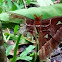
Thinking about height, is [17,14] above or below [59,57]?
above

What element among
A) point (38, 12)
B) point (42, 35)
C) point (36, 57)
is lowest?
point (36, 57)

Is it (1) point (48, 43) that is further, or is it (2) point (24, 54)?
(2) point (24, 54)

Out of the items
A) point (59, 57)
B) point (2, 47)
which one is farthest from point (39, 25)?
point (59, 57)

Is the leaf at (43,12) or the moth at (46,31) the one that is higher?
the leaf at (43,12)

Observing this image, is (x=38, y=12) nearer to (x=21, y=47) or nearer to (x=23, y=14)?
(x=23, y=14)

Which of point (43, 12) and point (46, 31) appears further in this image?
point (46, 31)

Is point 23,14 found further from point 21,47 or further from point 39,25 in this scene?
point 21,47

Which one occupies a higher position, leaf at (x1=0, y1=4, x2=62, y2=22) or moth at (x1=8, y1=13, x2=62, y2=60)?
leaf at (x1=0, y1=4, x2=62, y2=22)

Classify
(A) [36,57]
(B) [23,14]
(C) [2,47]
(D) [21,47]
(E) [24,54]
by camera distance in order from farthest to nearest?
(D) [21,47] → (E) [24,54] → (A) [36,57] → (C) [2,47] → (B) [23,14]

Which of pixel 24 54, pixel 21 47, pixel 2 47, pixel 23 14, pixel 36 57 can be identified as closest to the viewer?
pixel 23 14
